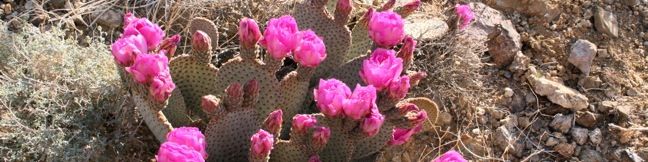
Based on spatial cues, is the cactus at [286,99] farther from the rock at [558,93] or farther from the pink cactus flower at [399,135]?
the rock at [558,93]

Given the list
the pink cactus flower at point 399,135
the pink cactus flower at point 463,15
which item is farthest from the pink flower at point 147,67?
the pink cactus flower at point 463,15

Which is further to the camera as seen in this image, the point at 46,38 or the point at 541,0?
the point at 541,0

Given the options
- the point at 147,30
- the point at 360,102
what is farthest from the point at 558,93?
the point at 147,30

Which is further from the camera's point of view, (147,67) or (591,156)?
(591,156)

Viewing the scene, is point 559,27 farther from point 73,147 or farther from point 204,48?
point 73,147

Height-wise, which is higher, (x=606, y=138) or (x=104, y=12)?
(x=104, y=12)

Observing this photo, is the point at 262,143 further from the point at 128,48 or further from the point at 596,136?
the point at 596,136

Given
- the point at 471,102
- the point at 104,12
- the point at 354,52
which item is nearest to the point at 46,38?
the point at 104,12
